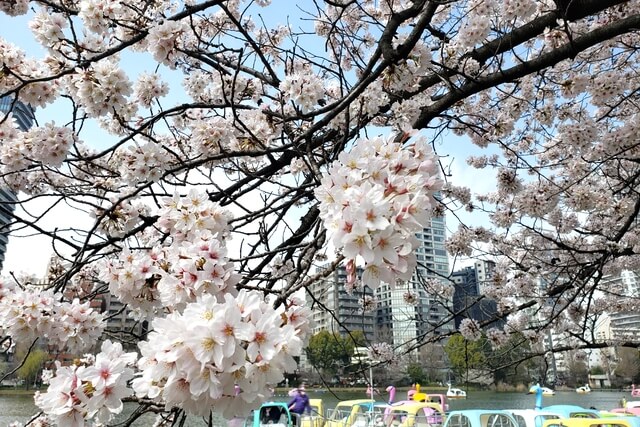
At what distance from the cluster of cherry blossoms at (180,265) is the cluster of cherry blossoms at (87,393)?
8.6 inches

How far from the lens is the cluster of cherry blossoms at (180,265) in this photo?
1201 mm

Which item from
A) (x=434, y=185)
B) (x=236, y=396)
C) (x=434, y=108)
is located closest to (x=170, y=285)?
(x=236, y=396)

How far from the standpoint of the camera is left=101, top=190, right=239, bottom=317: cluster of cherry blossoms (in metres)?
1.20

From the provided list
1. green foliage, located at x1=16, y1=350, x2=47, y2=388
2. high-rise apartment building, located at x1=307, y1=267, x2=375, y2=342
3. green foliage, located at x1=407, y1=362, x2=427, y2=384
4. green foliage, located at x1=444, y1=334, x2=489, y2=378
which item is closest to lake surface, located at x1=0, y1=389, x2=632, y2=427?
green foliage, located at x1=16, y1=350, x2=47, y2=388

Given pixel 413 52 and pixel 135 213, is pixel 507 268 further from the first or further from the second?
pixel 135 213

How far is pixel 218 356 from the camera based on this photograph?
0.83m

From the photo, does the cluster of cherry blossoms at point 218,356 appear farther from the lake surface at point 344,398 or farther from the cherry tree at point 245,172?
the lake surface at point 344,398

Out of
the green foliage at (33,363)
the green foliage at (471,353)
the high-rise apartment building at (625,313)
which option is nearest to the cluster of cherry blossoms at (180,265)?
the green foliage at (471,353)

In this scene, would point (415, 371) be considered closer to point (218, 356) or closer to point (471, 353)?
point (471, 353)

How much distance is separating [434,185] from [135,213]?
1818mm

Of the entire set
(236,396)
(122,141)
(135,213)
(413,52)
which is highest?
(413,52)

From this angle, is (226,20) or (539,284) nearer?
(226,20)

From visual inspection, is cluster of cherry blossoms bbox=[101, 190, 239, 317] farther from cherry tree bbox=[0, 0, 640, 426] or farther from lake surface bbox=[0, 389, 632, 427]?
lake surface bbox=[0, 389, 632, 427]

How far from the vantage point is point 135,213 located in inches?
91.4
